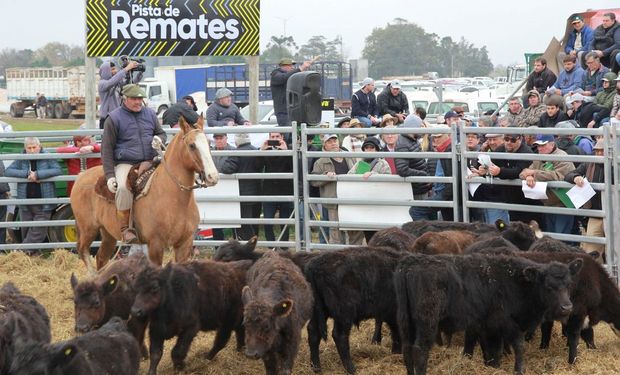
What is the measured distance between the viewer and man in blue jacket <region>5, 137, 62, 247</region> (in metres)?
14.0

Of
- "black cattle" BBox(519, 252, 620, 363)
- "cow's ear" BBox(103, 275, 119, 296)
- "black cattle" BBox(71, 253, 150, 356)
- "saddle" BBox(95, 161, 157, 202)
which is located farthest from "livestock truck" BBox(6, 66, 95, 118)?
"black cattle" BBox(519, 252, 620, 363)

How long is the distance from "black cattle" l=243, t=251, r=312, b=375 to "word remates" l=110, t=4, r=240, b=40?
7684 mm

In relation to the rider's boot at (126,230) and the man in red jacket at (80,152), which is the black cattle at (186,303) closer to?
the rider's boot at (126,230)

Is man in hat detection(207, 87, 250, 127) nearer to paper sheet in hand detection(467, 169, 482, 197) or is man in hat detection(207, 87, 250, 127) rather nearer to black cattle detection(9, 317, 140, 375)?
paper sheet in hand detection(467, 169, 482, 197)

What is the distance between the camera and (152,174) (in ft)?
37.3

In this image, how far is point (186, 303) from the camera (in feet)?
27.5

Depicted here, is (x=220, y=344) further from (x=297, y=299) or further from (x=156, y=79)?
(x=156, y=79)

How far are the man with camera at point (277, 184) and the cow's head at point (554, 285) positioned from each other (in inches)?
218

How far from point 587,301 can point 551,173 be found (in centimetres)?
268

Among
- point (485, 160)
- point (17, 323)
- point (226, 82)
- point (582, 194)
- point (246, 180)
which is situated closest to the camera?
point (17, 323)

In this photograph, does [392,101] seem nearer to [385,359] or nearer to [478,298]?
[385,359]

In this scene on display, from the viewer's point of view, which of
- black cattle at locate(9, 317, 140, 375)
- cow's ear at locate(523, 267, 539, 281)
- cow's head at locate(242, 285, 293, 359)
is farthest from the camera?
cow's ear at locate(523, 267, 539, 281)

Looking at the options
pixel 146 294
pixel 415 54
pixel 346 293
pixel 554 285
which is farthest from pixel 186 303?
pixel 415 54

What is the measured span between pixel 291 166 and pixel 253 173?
0.64 metres
